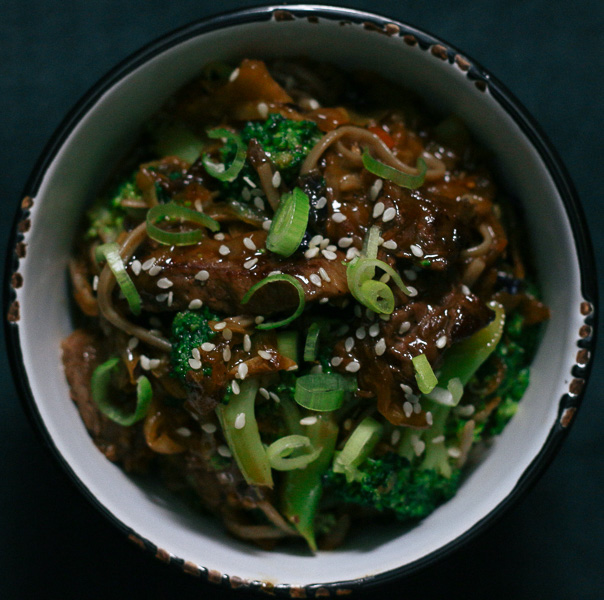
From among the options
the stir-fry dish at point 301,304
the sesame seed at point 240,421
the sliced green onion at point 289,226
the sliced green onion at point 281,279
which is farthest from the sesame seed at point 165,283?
the sesame seed at point 240,421

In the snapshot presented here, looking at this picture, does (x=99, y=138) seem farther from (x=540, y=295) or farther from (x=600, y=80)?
(x=600, y=80)

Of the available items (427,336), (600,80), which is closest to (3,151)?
(427,336)

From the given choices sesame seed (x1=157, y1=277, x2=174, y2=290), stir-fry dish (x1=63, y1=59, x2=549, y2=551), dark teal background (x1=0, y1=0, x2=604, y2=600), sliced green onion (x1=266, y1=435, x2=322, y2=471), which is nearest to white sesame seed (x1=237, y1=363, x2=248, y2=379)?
stir-fry dish (x1=63, y1=59, x2=549, y2=551)

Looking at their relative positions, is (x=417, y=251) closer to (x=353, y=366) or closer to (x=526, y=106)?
(x=353, y=366)

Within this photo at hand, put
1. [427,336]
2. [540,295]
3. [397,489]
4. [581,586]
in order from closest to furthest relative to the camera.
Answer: [427,336], [397,489], [540,295], [581,586]

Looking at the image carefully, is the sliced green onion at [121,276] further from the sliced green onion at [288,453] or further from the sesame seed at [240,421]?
the sliced green onion at [288,453]

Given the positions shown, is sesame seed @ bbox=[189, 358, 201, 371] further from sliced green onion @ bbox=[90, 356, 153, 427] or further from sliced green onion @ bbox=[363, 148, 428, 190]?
sliced green onion @ bbox=[363, 148, 428, 190]
